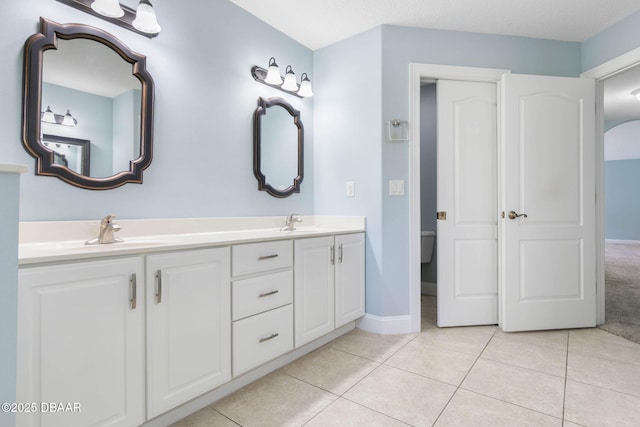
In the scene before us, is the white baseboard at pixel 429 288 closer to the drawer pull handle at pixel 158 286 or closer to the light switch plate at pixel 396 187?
the light switch plate at pixel 396 187

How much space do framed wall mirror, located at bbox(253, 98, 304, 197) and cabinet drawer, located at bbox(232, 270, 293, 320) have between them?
824mm

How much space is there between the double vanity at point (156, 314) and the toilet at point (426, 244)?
172cm

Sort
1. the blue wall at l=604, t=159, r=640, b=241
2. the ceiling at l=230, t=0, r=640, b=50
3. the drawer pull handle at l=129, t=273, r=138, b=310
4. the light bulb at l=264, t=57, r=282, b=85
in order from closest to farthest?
the drawer pull handle at l=129, t=273, r=138, b=310 < the ceiling at l=230, t=0, r=640, b=50 < the light bulb at l=264, t=57, r=282, b=85 < the blue wall at l=604, t=159, r=640, b=241

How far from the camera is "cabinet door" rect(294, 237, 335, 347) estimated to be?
193 centimetres

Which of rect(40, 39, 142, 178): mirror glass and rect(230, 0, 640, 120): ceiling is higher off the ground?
rect(230, 0, 640, 120): ceiling

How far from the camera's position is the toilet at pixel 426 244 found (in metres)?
3.48

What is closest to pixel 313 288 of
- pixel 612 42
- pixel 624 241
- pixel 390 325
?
pixel 390 325

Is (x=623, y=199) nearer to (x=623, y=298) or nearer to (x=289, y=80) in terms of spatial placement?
(x=623, y=298)

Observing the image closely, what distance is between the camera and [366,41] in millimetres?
2523

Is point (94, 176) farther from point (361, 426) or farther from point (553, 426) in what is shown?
point (553, 426)

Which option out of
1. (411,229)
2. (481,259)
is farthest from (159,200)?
(481,259)

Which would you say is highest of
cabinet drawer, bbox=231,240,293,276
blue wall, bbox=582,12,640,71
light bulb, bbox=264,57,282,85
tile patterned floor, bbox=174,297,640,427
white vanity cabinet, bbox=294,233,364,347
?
blue wall, bbox=582,12,640,71

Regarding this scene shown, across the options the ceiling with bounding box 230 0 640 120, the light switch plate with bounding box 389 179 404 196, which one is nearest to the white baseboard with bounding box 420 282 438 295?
the light switch plate with bounding box 389 179 404 196

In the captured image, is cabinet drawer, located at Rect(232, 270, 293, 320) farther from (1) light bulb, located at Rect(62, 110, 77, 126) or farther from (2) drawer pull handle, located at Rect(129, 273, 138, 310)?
(1) light bulb, located at Rect(62, 110, 77, 126)
